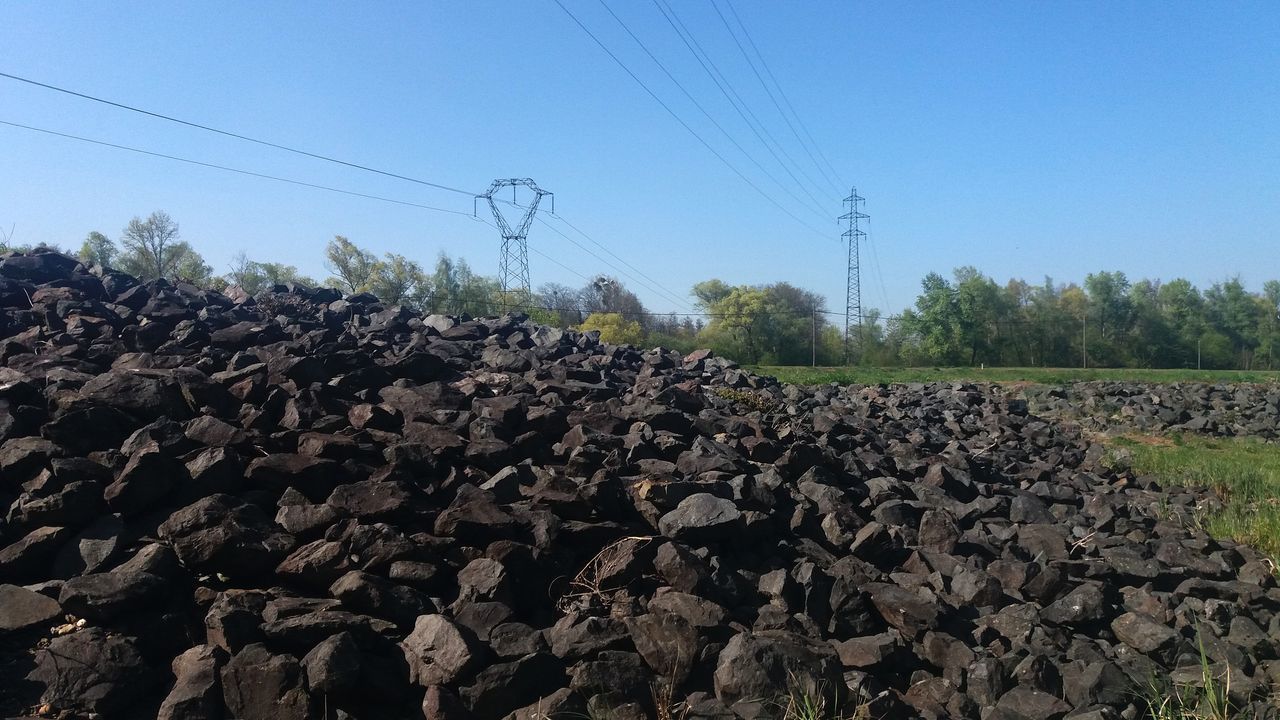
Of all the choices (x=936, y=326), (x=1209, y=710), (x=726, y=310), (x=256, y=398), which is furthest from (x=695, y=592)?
(x=936, y=326)

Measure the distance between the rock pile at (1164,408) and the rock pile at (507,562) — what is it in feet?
40.3

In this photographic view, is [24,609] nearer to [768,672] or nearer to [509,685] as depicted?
[509,685]

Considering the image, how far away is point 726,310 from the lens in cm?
6038

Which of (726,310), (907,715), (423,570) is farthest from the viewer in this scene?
(726,310)

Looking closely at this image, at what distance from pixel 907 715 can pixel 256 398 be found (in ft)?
18.3

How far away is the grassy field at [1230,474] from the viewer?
8672mm

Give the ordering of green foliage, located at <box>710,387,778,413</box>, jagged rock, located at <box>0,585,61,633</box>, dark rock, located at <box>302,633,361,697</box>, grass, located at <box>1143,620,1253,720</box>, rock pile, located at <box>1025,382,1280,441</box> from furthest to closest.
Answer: rock pile, located at <box>1025,382,1280,441</box>
green foliage, located at <box>710,387,778,413</box>
grass, located at <box>1143,620,1253,720</box>
jagged rock, located at <box>0,585,61,633</box>
dark rock, located at <box>302,633,361,697</box>

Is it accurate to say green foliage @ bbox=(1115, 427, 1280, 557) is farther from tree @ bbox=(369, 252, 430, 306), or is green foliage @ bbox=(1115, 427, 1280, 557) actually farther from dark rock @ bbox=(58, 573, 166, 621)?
tree @ bbox=(369, 252, 430, 306)

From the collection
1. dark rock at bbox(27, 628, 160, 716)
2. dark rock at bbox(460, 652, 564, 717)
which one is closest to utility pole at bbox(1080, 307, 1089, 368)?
dark rock at bbox(460, 652, 564, 717)

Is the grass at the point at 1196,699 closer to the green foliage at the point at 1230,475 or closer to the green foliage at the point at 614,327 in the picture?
→ the green foliage at the point at 1230,475

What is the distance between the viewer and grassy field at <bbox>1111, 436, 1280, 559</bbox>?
8672mm

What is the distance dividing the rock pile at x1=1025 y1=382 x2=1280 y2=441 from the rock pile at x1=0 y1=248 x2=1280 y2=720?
1228 cm

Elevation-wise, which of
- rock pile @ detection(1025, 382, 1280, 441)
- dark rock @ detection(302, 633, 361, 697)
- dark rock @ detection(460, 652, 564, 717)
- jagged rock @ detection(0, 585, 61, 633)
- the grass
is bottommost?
the grass

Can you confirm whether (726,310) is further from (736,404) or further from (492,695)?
(492,695)
